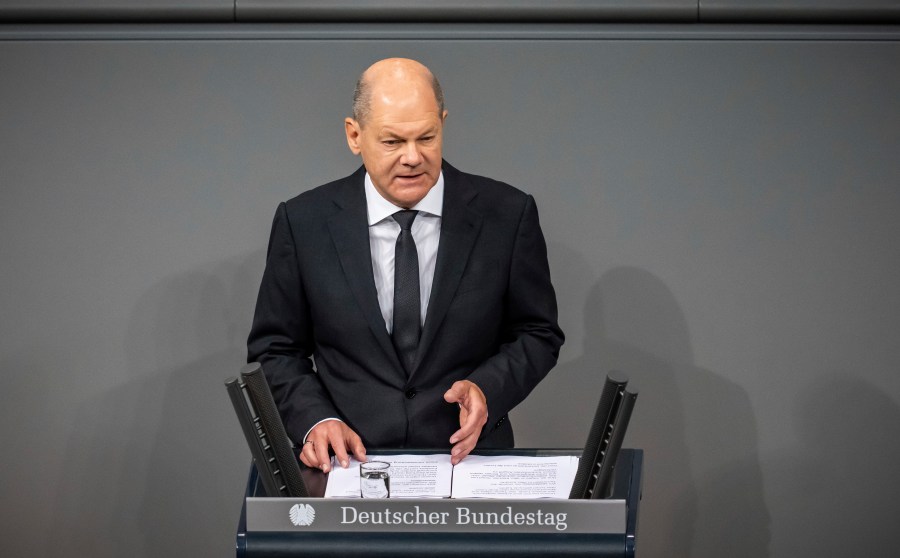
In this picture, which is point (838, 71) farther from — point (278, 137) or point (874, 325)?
point (278, 137)

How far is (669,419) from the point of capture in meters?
4.02

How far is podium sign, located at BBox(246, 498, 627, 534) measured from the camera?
2.09 m

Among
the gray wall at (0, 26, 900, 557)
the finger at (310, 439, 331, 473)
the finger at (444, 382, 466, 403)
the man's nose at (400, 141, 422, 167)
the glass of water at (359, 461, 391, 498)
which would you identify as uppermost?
the gray wall at (0, 26, 900, 557)

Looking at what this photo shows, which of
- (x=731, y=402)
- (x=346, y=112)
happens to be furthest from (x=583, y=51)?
(x=731, y=402)

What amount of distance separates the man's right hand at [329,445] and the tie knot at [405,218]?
46 centimetres

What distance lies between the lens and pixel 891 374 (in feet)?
12.9

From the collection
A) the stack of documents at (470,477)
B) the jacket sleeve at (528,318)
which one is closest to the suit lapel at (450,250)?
the jacket sleeve at (528,318)

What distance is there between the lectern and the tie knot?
0.76 m

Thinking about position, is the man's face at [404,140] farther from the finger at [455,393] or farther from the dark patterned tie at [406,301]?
the finger at [455,393]

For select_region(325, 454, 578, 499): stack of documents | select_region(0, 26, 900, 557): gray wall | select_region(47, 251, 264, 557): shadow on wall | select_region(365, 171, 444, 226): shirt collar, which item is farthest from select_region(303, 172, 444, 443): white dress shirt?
select_region(47, 251, 264, 557): shadow on wall

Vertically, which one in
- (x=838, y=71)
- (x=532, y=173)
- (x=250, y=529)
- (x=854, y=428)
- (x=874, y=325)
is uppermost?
(x=838, y=71)

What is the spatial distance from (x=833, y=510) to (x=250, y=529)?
245 centimetres

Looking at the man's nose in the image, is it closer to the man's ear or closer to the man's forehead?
the man's forehead

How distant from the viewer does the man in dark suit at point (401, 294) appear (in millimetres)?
2562
